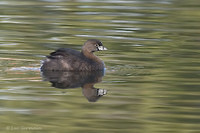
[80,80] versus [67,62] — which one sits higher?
[67,62]

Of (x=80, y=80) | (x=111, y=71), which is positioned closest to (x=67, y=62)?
(x=80, y=80)

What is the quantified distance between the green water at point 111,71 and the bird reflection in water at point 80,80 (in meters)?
0.11

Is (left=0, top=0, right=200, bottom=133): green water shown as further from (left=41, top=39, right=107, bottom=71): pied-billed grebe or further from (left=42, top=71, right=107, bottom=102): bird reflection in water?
(left=41, top=39, right=107, bottom=71): pied-billed grebe

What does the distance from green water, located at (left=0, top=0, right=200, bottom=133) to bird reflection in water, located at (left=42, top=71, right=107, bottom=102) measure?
114 mm

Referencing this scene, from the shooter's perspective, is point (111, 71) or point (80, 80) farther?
point (111, 71)

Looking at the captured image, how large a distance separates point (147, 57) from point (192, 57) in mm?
1039

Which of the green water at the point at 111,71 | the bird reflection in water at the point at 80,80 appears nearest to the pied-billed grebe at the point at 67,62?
the bird reflection in water at the point at 80,80

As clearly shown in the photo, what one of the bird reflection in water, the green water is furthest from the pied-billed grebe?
the green water

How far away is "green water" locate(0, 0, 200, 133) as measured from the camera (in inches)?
382

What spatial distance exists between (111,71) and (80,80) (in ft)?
3.96

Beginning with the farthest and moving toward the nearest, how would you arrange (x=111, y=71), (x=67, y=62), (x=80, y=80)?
(x=111, y=71) → (x=67, y=62) → (x=80, y=80)

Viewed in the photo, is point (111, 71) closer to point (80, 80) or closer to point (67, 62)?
point (67, 62)

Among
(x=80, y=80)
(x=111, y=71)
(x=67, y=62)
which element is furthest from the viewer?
(x=111, y=71)

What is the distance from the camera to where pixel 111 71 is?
1405 centimetres
